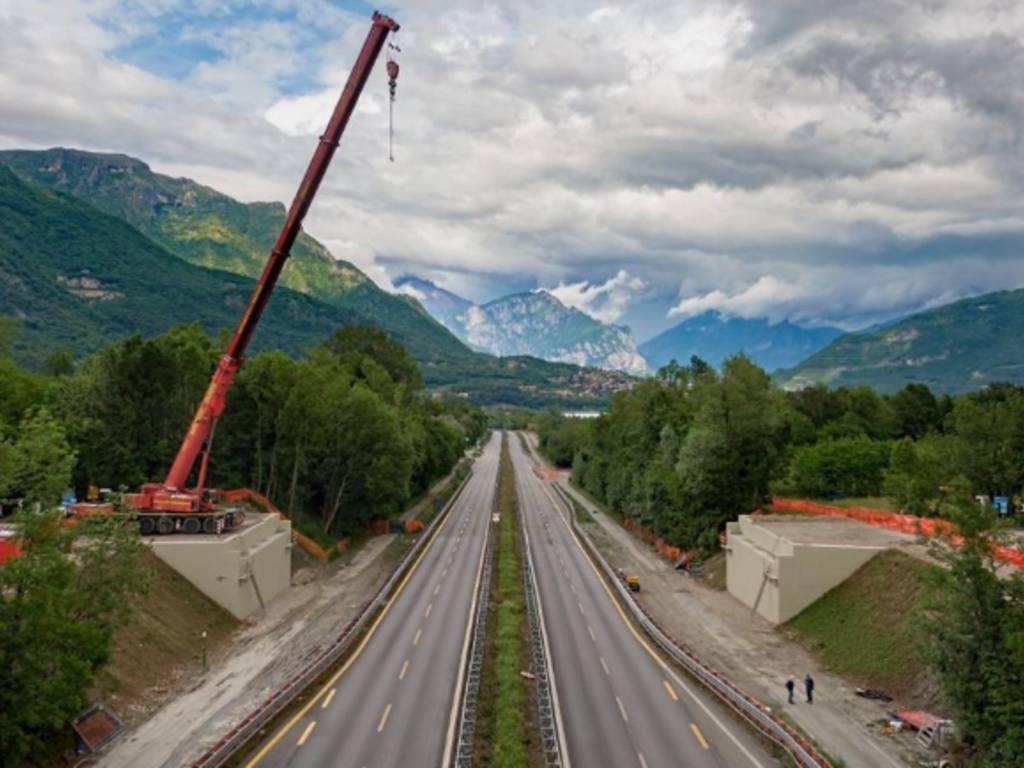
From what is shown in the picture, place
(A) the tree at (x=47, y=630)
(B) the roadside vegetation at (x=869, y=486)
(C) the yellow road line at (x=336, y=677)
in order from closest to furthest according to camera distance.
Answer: (A) the tree at (x=47, y=630)
(B) the roadside vegetation at (x=869, y=486)
(C) the yellow road line at (x=336, y=677)

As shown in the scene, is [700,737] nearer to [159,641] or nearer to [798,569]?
[798,569]

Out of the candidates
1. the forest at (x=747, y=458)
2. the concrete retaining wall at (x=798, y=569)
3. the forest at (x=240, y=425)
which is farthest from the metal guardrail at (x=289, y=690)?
the forest at (x=747, y=458)

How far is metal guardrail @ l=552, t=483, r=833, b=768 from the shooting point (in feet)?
93.9

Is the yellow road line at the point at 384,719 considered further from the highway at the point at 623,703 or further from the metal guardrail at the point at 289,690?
the highway at the point at 623,703

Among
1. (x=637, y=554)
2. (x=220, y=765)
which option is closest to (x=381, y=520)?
(x=637, y=554)

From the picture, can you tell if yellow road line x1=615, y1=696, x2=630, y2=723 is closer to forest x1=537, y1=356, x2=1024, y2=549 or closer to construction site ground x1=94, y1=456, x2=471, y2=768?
construction site ground x1=94, y1=456, x2=471, y2=768

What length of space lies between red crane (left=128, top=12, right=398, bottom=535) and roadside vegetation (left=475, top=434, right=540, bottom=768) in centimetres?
1975

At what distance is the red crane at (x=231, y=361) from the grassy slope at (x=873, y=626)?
3760cm

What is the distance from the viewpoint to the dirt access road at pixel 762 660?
3180 cm

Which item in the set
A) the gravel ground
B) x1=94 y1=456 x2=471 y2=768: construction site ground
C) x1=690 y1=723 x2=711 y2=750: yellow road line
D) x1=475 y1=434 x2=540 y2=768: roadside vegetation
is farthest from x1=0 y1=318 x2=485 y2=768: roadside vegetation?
x1=690 y1=723 x2=711 y2=750: yellow road line

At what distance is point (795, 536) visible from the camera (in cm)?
5506

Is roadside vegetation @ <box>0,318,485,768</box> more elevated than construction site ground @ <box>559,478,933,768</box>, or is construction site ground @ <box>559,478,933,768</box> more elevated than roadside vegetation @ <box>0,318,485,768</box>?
roadside vegetation @ <box>0,318,485,768</box>

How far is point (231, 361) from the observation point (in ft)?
160

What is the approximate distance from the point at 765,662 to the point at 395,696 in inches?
828
